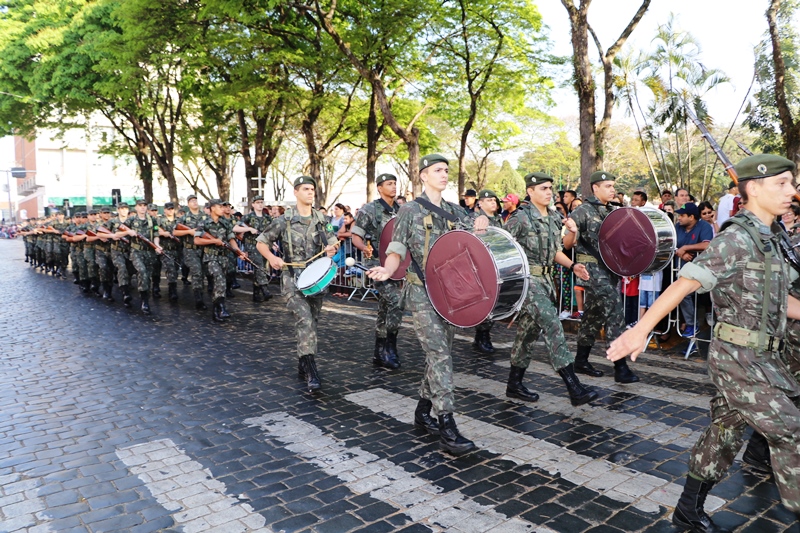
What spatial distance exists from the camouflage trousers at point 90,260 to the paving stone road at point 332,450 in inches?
265

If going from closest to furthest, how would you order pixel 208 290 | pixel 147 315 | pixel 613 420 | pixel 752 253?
1. pixel 752 253
2. pixel 613 420
3. pixel 147 315
4. pixel 208 290

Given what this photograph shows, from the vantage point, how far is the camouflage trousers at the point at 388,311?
727cm

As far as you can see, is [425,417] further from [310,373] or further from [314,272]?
[314,272]

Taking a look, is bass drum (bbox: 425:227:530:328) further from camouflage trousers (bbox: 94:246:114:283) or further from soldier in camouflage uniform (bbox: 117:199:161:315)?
camouflage trousers (bbox: 94:246:114:283)

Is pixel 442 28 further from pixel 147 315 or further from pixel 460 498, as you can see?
pixel 460 498

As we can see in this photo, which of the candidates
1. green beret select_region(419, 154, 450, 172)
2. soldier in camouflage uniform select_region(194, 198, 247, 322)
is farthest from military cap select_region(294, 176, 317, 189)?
soldier in camouflage uniform select_region(194, 198, 247, 322)

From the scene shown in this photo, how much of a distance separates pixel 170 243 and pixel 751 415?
13.1 m

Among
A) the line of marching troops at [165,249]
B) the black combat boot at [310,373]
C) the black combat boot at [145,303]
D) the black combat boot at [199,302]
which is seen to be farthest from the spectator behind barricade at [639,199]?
the black combat boot at [145,303]

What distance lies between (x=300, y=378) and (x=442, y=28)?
13517mm

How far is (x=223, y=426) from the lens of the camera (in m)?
5.17

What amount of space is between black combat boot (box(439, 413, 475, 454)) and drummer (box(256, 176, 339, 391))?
2.23m

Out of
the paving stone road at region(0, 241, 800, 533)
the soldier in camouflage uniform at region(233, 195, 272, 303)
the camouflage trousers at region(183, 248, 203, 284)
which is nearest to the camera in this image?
the paving stone road at region(0, 241, 800, 533)

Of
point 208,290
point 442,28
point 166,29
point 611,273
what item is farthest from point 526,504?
point 166,29

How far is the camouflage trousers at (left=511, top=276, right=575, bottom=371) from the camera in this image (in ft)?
17.5
